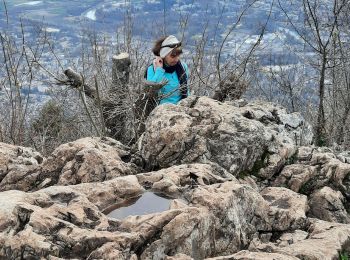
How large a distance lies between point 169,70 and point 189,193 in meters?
3.79

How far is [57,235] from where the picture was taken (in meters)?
3.70

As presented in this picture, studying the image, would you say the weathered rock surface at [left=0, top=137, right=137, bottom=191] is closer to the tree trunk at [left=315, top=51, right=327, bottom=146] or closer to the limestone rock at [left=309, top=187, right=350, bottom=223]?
the limestone rock at [left=309, top=187, right=350, bottom=223]

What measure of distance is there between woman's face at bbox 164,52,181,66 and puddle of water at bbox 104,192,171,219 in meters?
3.60

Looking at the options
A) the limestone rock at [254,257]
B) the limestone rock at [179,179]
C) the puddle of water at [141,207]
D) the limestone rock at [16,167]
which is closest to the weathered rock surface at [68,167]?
the limestone rock at [16,167]

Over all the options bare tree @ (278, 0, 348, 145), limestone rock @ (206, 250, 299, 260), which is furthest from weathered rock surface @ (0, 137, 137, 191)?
bare tree @ (278, 0, 348, 145)

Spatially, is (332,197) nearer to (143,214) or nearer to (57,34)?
(143,214)

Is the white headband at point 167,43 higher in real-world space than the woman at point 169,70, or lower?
higher

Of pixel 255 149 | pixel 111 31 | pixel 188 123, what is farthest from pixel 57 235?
pixel 111 31

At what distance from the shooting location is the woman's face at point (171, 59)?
780cm

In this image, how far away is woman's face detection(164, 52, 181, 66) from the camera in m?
7.80

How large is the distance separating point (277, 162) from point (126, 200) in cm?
251

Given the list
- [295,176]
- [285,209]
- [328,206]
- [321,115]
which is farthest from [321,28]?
[285,209]

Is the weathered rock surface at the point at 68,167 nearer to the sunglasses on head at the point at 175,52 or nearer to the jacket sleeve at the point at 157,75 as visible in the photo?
the jacket sleeve at the point at 157,75

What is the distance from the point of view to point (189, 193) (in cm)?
454
